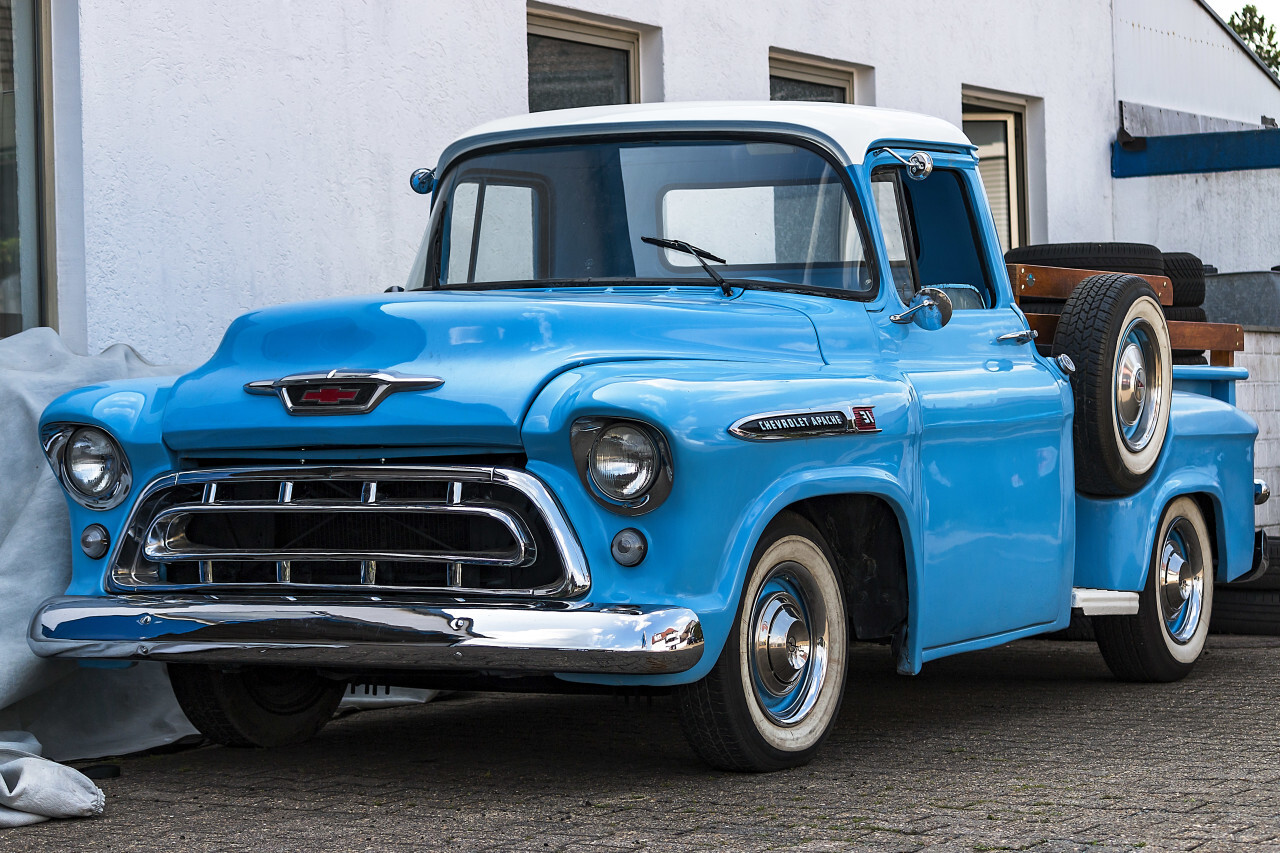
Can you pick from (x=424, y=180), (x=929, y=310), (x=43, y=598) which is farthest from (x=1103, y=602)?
(x=43, y=598)

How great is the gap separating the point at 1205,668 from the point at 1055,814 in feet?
10.8

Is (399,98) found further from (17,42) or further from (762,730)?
(762,730)

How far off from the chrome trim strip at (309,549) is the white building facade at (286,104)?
2.53 metres

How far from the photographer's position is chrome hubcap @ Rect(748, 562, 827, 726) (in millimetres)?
4938

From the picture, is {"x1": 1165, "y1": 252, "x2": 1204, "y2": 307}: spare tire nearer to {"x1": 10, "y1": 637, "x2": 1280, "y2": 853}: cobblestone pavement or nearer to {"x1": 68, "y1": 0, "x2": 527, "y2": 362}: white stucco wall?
{"x1": 10, "y1": 637, "x2": 1280, "y2": 853}: cobblestone pavement

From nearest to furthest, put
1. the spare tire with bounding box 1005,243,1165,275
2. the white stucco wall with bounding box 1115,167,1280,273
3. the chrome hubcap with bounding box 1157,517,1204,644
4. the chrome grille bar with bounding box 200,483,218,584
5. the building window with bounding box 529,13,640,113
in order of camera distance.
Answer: the chrome grille bar with bounding box 200,483,218,584 < the chrome hubcap with bounding box 1157,517,1204,644 < the spare tire with bounding box 1005,243,1165,275 < the building window with bounding box 529,13,640,113 < the white stucco wall with bounding box 1115,167,1280,273

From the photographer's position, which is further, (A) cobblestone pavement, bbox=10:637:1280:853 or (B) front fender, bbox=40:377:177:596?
(B) front fender, bbox=40:377:177:596

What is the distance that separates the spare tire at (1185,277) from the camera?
824 cm

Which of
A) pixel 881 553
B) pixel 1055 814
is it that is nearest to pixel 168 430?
pixel 881 553

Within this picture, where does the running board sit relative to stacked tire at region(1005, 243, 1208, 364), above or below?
below

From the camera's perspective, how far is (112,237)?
7.29m

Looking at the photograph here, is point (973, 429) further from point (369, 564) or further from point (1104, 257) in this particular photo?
point (1104, 257)

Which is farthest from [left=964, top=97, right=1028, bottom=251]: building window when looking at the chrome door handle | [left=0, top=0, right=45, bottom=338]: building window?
[left=0, top=0, right=45, bottom=338]: building window

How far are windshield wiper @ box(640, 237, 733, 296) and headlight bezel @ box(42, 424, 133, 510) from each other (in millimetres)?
1706
